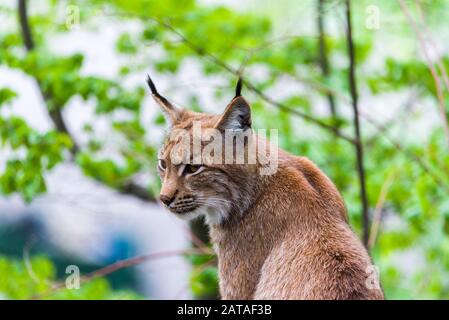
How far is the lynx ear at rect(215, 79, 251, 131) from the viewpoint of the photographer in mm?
3904

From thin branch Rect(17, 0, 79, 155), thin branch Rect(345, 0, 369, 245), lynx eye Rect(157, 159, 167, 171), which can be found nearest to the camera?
lynx eye Rect(157, 159, 167, 171)

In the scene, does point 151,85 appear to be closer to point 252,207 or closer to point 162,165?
point 162,165

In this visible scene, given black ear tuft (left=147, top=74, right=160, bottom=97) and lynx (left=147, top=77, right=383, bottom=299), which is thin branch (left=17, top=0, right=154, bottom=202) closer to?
black ear tuft (left=147, top=74, right=160, bottom=97)

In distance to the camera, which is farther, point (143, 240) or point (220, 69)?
point (143, 240)

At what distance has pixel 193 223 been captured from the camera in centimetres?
851

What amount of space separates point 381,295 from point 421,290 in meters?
4.69

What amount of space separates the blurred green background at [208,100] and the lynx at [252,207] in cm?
174

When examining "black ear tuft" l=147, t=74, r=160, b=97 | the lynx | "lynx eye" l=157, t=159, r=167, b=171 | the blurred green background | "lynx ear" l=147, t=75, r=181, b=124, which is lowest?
the lynx

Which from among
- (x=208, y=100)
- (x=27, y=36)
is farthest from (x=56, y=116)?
(x=208, y=100)

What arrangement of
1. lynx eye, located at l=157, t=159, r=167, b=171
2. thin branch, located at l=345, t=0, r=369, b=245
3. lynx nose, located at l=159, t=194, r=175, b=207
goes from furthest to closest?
thin branch, located at l=345, t=0, r=369, b=245, lynx eye, located at l=157, t=159, r=167, b=171, lynx nose, located at l=159, t=194, r=175, b=207

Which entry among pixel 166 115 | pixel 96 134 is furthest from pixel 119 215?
pixel 166 115

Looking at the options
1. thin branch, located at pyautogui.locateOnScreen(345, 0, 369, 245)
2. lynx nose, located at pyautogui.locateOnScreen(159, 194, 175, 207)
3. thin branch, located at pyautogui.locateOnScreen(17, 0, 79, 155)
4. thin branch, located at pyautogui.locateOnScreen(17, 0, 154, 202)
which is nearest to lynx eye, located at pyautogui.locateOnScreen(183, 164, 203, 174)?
lynx nose, located at pyautogui.locateOnScreen(159, 194, 175, 207)

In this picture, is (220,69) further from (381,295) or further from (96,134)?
(381,295)
